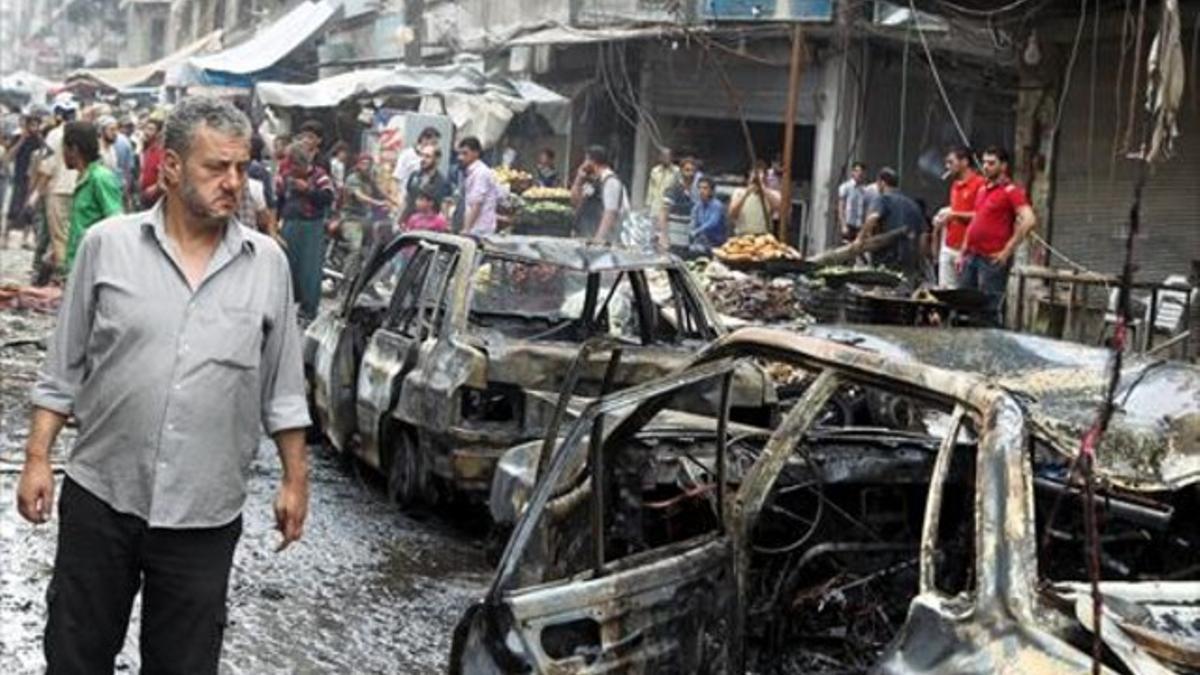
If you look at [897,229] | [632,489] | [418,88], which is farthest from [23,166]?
[632,489]

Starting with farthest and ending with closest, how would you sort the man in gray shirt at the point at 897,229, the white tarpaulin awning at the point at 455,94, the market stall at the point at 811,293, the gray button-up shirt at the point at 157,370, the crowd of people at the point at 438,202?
the white tarpaulin awning at the point at 455,94, the man in gray shirt at the point at 897,229, the crowd of people at the point at 438,202, the market stall at the point at 811,293, the gray button-up shirt at the point at 157,370

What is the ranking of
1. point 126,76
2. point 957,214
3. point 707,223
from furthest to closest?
1. point 126,76
2. point 707,223
3. point 957,214

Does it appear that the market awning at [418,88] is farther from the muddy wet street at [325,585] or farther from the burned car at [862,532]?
the burned car at [862,532]

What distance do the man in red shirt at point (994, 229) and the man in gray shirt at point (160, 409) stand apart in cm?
963

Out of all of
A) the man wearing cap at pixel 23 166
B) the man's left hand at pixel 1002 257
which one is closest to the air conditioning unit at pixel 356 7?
the man wearing cap at pixel 23 166

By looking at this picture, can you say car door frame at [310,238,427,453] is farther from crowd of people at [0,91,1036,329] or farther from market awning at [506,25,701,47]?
market awning at [506,25,701,47]

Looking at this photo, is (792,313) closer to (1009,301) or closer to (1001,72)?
(1009,301)

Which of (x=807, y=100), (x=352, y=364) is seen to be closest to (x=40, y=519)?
(x=352, y=364)

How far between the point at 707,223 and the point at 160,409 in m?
14.7

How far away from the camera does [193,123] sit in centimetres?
368

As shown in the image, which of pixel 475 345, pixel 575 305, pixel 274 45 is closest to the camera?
pixel 475 345

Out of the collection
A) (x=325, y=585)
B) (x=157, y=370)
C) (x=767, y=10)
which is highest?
(x=767, y=10)

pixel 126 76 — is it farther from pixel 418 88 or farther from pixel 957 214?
pixel 957 214

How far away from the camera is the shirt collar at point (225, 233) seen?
3668 millimetres
